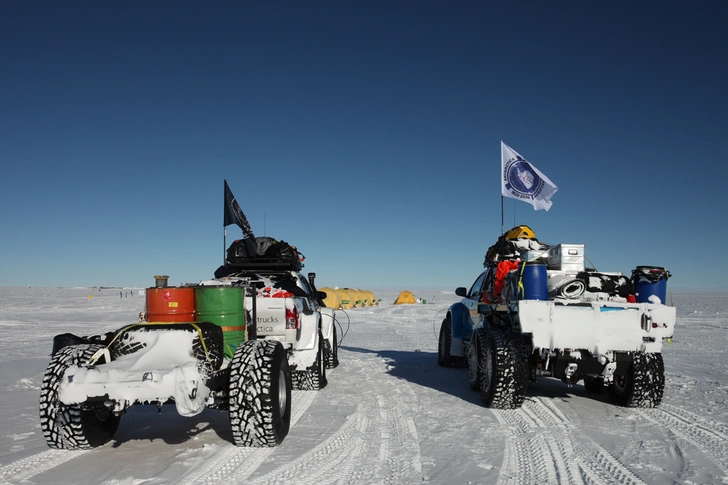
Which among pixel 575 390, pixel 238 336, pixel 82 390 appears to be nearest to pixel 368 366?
pixel 575 390

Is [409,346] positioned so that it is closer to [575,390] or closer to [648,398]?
[575,390]

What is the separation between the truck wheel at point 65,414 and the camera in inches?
179

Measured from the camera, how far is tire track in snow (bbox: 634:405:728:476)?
4.84 m

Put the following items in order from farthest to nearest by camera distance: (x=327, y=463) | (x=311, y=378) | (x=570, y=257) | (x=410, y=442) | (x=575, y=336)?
(x=311, y=378) < (x=570, y=257) < (x=575, y=336) < (x=410, y=442) < (x=327, y=463)

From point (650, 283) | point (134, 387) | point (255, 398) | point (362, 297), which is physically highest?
point (650, 283)

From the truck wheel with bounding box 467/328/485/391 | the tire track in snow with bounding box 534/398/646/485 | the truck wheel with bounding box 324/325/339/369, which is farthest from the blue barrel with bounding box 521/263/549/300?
the truck wheel with bounding box 324/325/339/369

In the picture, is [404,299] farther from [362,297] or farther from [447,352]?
[447,352]

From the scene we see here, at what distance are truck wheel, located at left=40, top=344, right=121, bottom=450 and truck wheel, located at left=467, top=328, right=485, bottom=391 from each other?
498 cm

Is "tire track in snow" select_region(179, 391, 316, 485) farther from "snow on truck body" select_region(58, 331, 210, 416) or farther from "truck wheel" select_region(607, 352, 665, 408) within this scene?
"truck wheel" select_region(607, 352, 665, 408)

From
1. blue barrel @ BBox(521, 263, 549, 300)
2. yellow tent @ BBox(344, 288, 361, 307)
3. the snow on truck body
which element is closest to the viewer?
the snow on truck body

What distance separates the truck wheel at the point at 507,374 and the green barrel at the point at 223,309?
3.25 metres

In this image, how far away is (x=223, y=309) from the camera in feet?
18.0

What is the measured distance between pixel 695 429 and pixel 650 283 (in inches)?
75.3

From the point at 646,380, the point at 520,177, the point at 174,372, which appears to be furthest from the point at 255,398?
the point at 520,177
